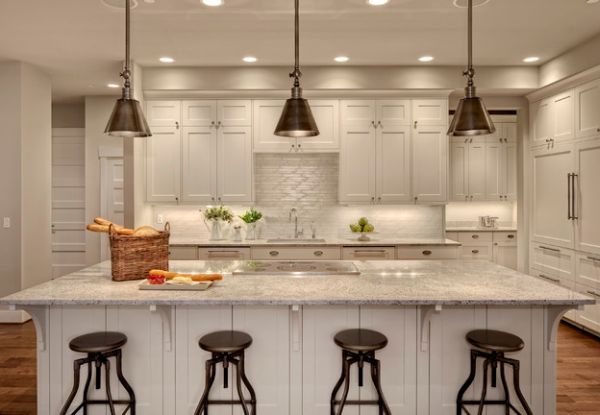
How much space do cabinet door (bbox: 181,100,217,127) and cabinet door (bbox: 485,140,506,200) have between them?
399cm

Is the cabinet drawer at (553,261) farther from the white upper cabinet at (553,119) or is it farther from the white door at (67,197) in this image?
Answer: the white door at (67,197)

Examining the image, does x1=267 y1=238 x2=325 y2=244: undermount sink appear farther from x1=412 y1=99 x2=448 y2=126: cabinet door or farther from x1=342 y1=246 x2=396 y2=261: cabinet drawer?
x1=412 y1=99 x2=448 y2=126: cabinet door

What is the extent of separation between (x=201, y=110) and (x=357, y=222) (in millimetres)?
2334

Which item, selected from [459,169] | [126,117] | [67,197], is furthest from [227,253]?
[459,169]

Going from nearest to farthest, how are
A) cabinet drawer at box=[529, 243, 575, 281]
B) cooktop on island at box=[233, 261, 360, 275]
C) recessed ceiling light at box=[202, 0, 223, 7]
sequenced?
cooktop on island at box=[233, 261, 360, 275], recessed ceiling light at box=[202, 0, 223, 7], cabinet drawer at box=[529, 243, 575, 281]

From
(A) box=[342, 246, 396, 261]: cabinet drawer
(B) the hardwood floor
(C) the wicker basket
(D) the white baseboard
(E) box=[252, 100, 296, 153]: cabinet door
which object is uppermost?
(E) box=[252, 100, 296, 153]: cabinet door

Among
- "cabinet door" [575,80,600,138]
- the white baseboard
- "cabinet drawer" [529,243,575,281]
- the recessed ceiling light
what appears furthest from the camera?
the white baseboard

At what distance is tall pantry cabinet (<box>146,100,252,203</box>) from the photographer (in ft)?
17.0

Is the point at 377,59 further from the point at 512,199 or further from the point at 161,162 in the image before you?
the point at 512,199

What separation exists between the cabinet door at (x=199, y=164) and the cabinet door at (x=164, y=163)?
0.08m

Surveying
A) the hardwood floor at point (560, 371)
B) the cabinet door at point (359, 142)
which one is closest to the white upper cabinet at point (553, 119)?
the cabinet door at point (359, 142)

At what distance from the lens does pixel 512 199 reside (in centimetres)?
649

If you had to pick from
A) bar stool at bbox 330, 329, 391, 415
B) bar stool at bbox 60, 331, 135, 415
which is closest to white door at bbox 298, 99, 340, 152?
bar stool at bbox 330, 329, 391, 415

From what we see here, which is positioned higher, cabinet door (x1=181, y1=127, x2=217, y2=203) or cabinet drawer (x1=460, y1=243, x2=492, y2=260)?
cabinet door (x1=181, y1=127, x2=217, y2=203)
